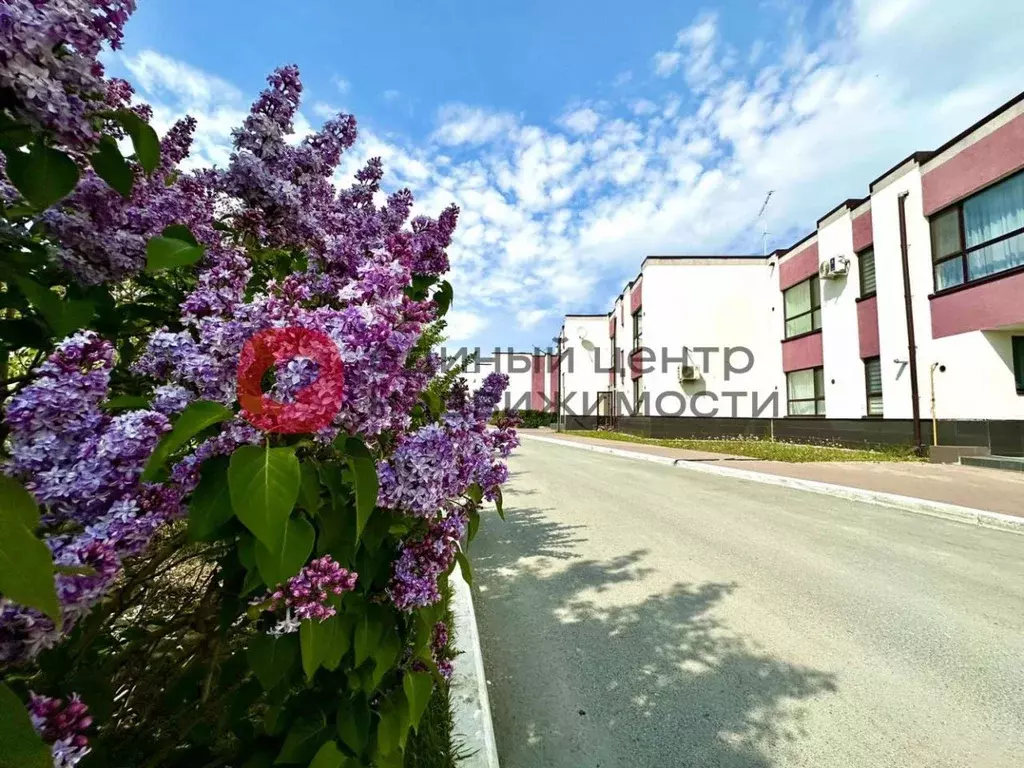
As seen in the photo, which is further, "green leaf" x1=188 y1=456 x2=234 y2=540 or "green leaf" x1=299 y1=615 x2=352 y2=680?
"green leaf" x1=299 y1=615 x2=352 y2=680

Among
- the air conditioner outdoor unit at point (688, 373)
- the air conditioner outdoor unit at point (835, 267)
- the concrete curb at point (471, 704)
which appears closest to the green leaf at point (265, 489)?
the concrete curb at point (471, 704)

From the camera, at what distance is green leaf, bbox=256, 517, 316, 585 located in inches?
33.3

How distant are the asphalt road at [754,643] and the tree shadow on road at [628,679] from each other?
0.04 ft

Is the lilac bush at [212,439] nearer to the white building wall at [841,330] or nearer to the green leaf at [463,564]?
the green leaf at [463,564]

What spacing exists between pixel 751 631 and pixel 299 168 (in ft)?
12.7

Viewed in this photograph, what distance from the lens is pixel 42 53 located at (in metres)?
0.87

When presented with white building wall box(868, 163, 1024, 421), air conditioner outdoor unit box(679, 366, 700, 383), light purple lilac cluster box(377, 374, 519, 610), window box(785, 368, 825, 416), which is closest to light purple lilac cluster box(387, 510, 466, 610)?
light purple lilac cluster box(377, 374, 519, 610)

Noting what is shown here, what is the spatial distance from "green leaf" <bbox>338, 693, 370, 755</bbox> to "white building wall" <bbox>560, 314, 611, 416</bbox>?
37.2 meters

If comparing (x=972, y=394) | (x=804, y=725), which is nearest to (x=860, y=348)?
(x=972, y=394)

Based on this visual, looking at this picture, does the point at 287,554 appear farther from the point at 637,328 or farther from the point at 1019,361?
the point at 637,328

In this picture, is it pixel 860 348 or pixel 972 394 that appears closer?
pixel 972 394

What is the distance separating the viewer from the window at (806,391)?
59.2 ft

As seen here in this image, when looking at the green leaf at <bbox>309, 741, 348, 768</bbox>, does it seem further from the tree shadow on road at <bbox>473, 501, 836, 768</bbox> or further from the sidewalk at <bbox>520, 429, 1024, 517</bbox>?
the sidewalk at <bbox>520, 429, 1024, 517</bbox>

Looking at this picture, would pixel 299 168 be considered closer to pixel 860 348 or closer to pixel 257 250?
pixel 257 250
